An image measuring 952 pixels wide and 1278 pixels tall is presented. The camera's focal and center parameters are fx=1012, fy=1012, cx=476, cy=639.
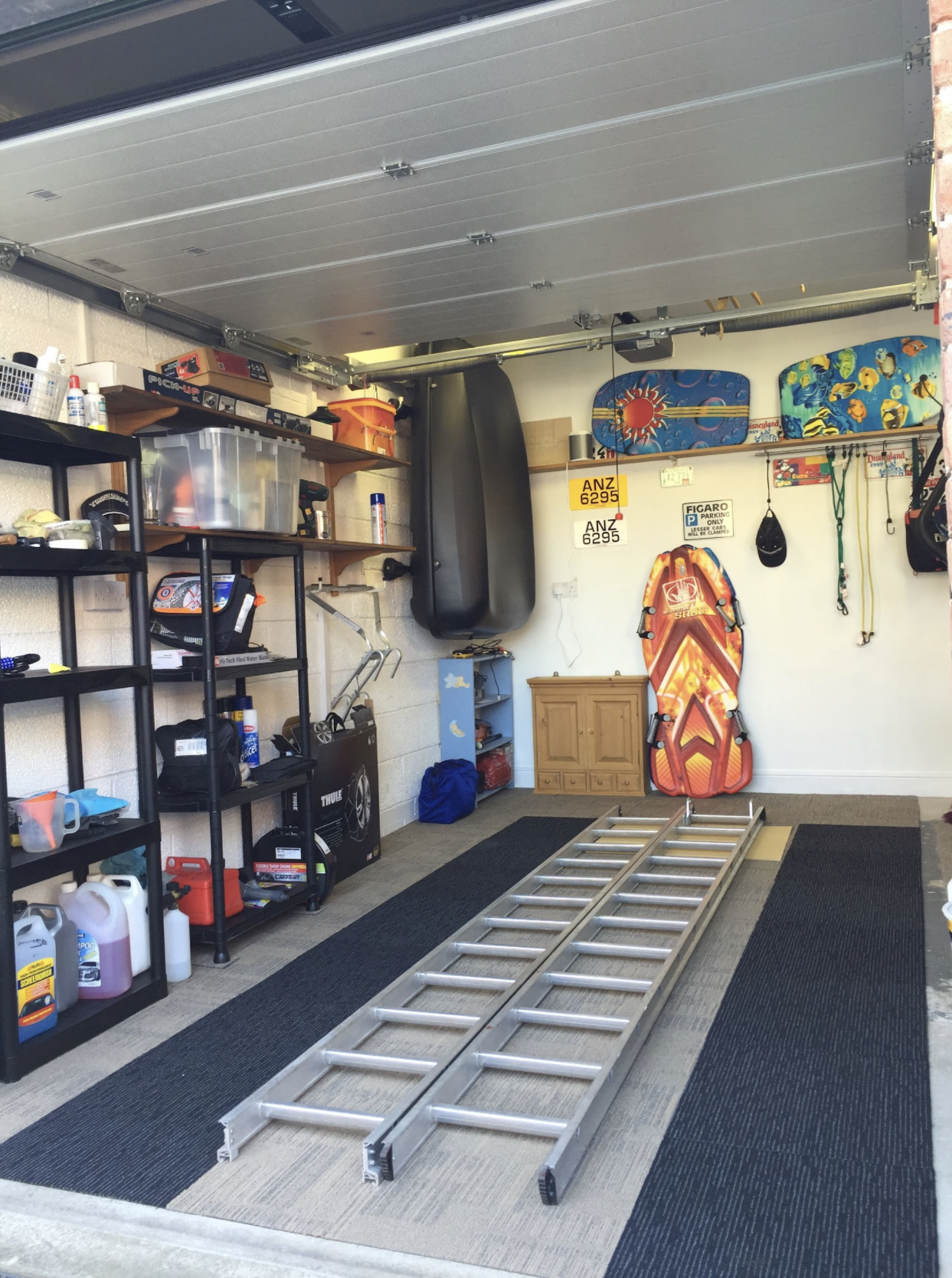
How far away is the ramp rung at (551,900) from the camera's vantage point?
3.95m

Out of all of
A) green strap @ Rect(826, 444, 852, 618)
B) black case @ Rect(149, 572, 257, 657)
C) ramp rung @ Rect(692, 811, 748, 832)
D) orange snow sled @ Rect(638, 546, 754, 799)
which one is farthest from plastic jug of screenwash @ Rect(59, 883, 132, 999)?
green strap @ Rect(826, 444, 852, 618)

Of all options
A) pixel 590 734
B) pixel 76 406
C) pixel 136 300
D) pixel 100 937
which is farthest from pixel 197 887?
pixel 590 734

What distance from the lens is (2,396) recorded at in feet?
9.32

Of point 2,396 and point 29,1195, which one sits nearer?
point 29,1195

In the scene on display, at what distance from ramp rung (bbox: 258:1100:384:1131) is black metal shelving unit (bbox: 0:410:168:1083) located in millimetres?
806

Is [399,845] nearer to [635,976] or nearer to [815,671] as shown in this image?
[635,976]

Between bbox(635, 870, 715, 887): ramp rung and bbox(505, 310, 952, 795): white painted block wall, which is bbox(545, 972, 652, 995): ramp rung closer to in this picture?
bbox(635, 870, 715, 887): ramp rung

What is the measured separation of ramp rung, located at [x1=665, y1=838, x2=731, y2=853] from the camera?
4.66 m

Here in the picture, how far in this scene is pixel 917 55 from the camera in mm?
2430

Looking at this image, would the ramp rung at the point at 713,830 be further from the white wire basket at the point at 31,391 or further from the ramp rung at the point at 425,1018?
the white wire basket at the point at 31,391

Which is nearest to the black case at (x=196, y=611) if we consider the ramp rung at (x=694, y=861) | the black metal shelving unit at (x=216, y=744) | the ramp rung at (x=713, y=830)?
the black metal shelving unit at (x=216, y=744)

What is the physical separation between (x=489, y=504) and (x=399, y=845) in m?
1.96

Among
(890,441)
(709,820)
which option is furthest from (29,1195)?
(890,441)

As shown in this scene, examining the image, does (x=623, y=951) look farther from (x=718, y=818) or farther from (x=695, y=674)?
(x=695, y=674)
